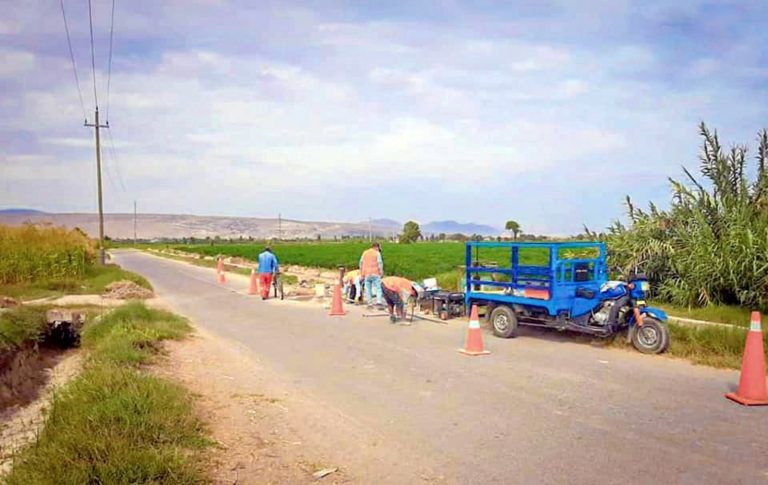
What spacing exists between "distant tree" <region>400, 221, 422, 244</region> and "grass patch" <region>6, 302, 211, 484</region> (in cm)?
9054

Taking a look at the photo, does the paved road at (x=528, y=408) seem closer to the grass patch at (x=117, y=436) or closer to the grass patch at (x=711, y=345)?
the grass patch at (x=711, y=345)

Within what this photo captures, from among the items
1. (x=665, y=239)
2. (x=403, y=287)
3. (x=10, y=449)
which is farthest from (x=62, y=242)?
(x=665, y=239)

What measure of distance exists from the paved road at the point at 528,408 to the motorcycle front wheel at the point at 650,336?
0.24 meters

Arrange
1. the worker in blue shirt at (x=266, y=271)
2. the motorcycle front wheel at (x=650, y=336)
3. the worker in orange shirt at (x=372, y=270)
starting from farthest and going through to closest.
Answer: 1. the worker in blue shirt at (x=266, y=271)
2. the worker in orange shirt at (x=372, y=270)
3. the motorcycle front wheel at (x=650, y=336)

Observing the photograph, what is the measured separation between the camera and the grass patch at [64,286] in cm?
1975

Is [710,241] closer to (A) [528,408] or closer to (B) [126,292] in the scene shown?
(A) [528,408]

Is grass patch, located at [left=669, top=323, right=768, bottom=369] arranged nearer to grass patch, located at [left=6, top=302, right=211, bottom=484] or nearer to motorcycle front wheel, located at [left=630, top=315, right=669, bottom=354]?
motorcycle front wheel, located at [left=630, top=315, right=669, bottom=354]

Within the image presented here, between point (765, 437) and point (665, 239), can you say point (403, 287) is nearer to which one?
point (665, 239)

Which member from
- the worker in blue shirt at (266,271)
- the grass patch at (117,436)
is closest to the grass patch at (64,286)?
the worker in blue shirt at (266,271)

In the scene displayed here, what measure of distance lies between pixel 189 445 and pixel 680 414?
5053mm

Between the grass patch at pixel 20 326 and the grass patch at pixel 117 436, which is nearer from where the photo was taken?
the grass patch at pixel 117 436

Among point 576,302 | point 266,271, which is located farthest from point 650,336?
point 266,271

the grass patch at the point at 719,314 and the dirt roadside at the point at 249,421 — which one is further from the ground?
the grass patch at the point at 719,314

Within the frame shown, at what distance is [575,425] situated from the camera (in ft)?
21.1
